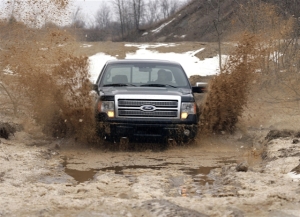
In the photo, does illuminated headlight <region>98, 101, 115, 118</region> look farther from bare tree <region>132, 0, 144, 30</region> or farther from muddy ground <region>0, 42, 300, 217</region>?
bare tree <region>132, 0, 144, 30</region>

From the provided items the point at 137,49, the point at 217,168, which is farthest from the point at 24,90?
the point at 137,49

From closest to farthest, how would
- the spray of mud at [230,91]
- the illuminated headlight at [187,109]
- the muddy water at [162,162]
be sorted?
the muddy water at [162,162]
the illuminated headlight at [187,109]
the spray of mud at [230,91]

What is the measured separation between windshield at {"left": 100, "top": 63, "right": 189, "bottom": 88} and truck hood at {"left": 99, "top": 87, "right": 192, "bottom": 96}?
277 mm

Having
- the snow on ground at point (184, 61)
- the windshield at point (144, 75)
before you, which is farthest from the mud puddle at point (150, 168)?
the snow on ground at point (184, 61)

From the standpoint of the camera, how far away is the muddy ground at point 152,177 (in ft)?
16.6

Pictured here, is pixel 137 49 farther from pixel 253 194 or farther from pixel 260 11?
pixel 253 194

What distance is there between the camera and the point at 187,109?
945 centimetres

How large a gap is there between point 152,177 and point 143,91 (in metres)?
2.81

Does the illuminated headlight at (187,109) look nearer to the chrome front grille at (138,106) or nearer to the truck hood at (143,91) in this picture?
the truck hood at (143,91)

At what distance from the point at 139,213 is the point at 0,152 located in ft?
13.6

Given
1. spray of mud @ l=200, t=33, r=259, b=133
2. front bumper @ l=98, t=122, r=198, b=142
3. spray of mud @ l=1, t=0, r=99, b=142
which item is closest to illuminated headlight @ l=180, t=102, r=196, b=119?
front bumper @ l=98, t=122, r=198, b=142

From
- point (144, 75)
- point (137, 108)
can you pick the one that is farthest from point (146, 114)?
point (144, 75)

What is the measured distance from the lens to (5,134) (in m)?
10.3

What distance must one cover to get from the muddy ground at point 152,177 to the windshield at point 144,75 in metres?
1.16
